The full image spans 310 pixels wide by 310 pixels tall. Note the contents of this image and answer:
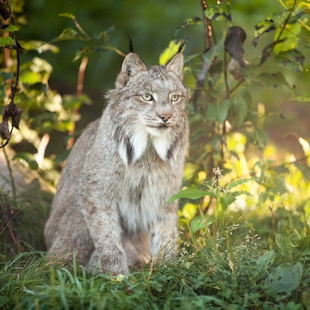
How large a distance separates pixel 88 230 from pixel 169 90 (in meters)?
1.31

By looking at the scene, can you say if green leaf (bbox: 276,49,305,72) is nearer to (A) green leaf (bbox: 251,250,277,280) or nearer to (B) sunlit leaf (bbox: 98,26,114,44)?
(B) sunlit leaf (bbox: 98,26,114,44)

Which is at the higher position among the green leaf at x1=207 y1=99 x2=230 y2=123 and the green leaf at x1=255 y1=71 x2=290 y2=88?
the green leaf at x1=255 y1=71 x2=290 y2=88

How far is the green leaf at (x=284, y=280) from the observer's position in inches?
121

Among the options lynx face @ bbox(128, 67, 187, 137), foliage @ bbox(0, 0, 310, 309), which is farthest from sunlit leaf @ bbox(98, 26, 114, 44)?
lynx face @ bbox(128, 67, 187, 137)

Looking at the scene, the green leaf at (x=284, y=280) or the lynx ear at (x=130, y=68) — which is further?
the lynx ear at (x=130, y=68)

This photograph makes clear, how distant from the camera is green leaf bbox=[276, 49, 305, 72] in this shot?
4.54m

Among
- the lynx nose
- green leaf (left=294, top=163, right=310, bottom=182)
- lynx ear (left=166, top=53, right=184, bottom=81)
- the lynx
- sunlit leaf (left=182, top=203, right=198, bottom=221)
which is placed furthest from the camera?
sunlit leaf (left=182, top=203, right=198, bottom=221)

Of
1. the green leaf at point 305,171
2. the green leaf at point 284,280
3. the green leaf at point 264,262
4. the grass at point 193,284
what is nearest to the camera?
the grass at point 193,284

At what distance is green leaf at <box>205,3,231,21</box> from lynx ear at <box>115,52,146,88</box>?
64cm

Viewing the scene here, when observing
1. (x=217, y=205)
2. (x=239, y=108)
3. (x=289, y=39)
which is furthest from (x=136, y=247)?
(x=289, y=39)

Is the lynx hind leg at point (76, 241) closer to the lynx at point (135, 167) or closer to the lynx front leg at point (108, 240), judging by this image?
the lynx at point (135, 167)

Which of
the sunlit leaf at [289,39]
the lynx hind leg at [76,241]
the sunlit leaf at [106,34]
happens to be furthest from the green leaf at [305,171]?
the sunlit leaf at [106,34]

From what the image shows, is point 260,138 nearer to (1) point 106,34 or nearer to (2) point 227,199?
(1) point 106,34

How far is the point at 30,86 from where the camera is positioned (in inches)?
227
